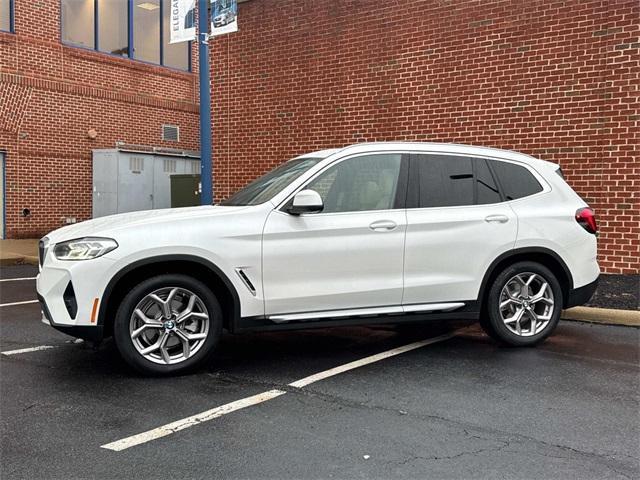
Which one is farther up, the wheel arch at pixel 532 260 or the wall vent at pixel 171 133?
the wall vent at pixel 171 133

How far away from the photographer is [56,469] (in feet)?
10.6

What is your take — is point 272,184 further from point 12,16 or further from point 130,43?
point 130,43

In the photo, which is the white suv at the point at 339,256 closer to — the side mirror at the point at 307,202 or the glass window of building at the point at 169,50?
the side mirror at the point at 307,202

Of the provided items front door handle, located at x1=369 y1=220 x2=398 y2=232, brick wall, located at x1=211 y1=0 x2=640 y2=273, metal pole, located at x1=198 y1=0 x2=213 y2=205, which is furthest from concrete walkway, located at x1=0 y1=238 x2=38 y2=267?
front door handle, located at x1=369 y1=220 x2=398 y2=232

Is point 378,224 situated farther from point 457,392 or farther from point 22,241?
point 22,241

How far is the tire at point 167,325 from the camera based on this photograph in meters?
4.62

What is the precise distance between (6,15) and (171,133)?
554cm

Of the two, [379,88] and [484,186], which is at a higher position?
[379,88]

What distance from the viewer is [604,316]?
6863 millimetres

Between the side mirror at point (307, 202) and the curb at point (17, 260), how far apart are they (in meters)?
8.93

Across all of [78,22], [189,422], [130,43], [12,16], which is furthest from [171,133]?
[189,422]

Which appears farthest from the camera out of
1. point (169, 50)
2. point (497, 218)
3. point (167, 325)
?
point (169, 50)

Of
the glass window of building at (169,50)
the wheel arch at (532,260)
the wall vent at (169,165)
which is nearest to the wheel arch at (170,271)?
the wheel arch at (532,260)

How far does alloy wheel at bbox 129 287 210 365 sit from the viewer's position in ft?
15.4
